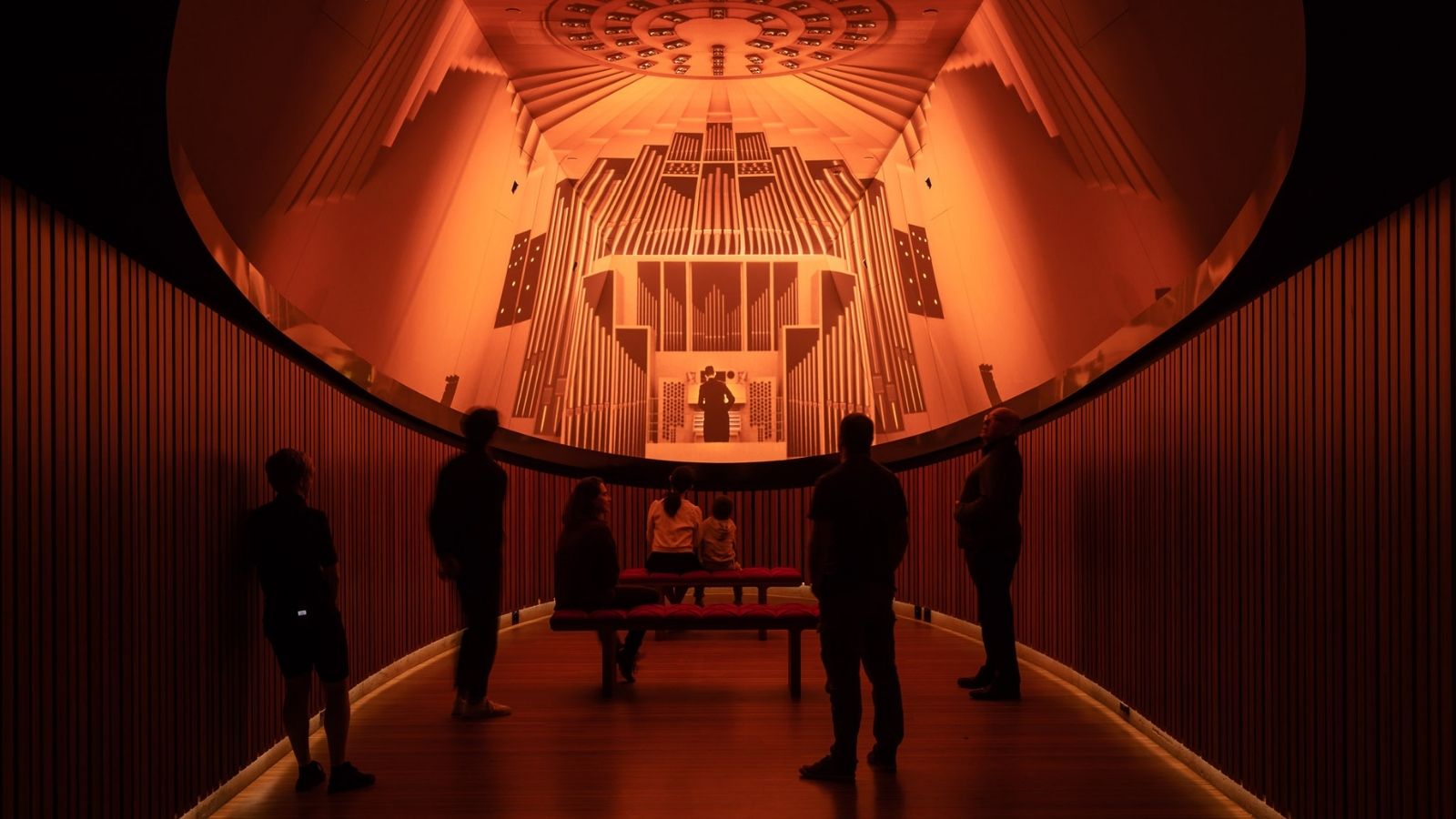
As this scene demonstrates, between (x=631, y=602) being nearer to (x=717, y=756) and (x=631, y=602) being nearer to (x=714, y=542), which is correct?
(x=717, y=756)

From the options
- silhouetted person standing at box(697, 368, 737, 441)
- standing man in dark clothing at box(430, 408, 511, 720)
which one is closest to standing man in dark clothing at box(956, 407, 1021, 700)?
standing man in dark clothing at box(430, 408, 511, 720)

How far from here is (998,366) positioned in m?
8.52

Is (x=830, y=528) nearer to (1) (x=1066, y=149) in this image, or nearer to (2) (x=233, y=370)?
(2) (x=233, y=370)

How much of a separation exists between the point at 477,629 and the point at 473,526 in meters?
0.48

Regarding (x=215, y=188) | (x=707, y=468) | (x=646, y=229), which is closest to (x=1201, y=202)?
(x=215, y=188)

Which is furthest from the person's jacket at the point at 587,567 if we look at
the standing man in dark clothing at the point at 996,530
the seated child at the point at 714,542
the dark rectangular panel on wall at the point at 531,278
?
the dark rectangular panel on wall at the point at 531,278

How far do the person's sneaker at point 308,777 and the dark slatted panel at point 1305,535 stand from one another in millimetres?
3286

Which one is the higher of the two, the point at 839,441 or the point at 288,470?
the point at 839,441

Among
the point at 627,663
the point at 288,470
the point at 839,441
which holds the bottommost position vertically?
the point at 627,663

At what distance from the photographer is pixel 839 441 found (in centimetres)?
512

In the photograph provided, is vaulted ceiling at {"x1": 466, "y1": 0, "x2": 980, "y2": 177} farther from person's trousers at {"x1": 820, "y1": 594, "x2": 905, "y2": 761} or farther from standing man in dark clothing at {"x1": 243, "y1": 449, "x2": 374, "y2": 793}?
person's trousers at {"x1": 820, "y1": 594, "x2": 905, "y2": 761}

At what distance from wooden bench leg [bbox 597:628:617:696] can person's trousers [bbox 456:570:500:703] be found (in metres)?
0.76

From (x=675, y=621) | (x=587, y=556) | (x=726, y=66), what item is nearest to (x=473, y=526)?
(x=587, y=556)

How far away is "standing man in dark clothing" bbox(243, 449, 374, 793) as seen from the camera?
14.0 ft
